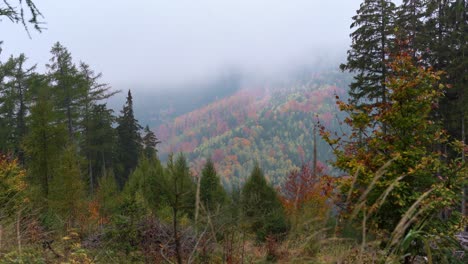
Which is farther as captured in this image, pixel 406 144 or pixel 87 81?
pixel 87 81

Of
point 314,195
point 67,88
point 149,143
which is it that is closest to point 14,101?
point 67,88

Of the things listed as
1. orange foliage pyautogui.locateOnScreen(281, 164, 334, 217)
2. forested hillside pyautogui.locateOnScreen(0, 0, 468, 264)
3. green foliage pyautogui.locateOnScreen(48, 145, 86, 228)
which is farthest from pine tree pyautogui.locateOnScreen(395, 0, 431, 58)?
green foliage pyautogui.locateOnScreen(48, 145, 86, 228)

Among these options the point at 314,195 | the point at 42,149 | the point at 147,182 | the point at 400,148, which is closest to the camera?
the point at 314,195

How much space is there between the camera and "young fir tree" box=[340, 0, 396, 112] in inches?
757

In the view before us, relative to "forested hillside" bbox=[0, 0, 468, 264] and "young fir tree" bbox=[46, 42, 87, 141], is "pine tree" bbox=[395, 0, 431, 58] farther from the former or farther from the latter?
"young fir tree" bbox=[46, 42, 87, 141]

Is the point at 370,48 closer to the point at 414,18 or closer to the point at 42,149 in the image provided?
the point at 414,18

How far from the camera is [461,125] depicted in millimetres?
19672

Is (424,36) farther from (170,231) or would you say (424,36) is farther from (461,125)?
(170,231)

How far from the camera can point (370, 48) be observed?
19.8 metres

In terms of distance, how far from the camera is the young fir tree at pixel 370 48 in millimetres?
19219

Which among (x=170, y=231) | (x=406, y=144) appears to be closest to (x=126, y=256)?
(x=170, y=231)

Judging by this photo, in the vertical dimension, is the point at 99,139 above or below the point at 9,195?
above

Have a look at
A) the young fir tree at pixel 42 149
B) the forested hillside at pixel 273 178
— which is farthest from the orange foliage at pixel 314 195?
the young fir tree at pixel 42 149

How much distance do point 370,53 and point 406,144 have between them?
599 inches
